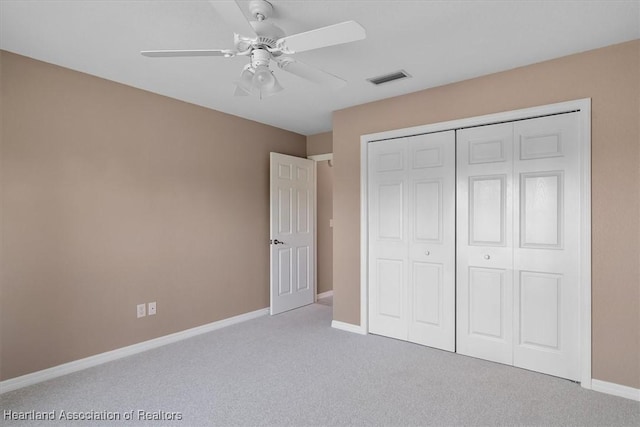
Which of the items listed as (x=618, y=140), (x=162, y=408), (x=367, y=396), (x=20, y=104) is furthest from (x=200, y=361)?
(x=618, y=140)

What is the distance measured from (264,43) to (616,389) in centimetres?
315

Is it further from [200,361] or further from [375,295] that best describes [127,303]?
[375,295]

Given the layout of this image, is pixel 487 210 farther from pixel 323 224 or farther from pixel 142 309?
pixel 142 309

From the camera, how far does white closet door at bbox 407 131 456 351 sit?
324 centimetres

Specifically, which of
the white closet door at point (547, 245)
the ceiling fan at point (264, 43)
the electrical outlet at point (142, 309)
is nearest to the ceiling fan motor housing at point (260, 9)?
the ceiling fan at point (264, 43)

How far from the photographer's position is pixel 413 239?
3459 mm

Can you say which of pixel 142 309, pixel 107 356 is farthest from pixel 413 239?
pixel 107 356

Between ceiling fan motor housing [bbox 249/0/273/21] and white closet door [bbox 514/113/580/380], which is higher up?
ceiling fan motor housing [bbox 249/0/273/21]

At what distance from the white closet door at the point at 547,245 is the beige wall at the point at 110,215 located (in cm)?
288

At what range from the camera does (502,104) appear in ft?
9.68

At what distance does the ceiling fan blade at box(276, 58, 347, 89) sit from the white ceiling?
0.99ft

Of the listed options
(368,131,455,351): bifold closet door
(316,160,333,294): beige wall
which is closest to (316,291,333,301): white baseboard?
(316,160,333,294): beige wall

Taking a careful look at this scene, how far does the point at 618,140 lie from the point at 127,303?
4.05m

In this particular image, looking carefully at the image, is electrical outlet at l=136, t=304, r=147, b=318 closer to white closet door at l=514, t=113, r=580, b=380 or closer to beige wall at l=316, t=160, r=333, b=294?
beige wall at l=316, t=160, r=333, b=294
